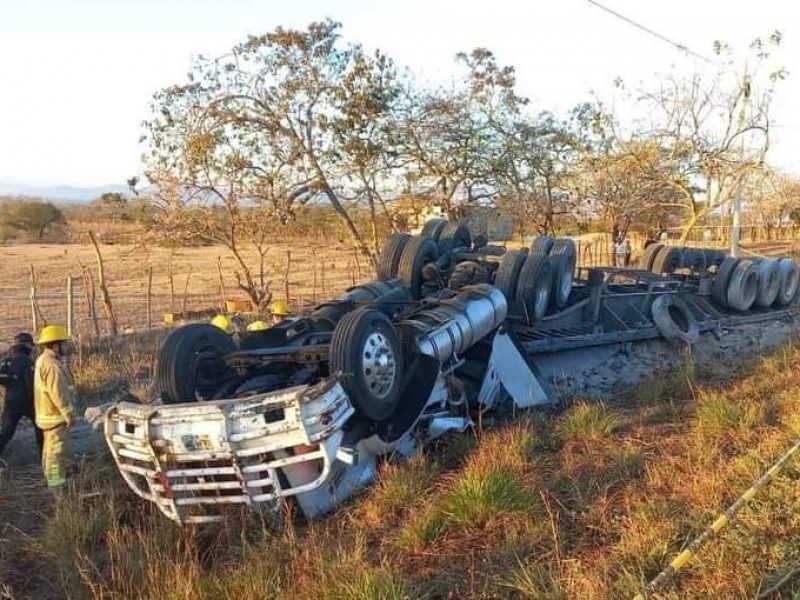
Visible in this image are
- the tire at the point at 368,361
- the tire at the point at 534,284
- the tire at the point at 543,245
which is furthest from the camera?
the tire at the point at 543,245

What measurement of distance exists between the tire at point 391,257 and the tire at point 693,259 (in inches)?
236

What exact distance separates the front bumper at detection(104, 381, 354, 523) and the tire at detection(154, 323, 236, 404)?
671 mm

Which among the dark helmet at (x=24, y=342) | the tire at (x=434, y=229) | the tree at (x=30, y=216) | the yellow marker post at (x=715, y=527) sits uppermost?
the tree at (x=30, y=216)

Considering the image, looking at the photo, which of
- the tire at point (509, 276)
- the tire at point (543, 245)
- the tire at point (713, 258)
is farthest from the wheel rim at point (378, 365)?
the tire at point (713, 258)

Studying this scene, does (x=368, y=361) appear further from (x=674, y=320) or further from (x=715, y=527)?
(x=674, y=320)

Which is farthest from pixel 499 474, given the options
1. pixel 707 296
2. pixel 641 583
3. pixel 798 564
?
pixel 707 296

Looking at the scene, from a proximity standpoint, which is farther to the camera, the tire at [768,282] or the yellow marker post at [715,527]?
the tire at [768,282]

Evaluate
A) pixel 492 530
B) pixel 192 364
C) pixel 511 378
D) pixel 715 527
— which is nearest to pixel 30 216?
pixel 511 378

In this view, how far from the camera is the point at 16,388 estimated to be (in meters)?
6.37

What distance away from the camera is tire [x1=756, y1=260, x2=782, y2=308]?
36.9ft

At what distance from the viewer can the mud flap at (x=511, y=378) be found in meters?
6.57

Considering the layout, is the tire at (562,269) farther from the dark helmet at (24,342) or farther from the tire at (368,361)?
the dark helmet at (24,342)

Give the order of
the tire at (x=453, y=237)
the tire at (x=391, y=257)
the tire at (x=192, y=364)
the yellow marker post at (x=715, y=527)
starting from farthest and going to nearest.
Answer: the tire at (x=453, y=237) < the tire at (x=391, y=257) < the tire at (x=192, y=364) < the yellow marker post at (x=715, y=527)

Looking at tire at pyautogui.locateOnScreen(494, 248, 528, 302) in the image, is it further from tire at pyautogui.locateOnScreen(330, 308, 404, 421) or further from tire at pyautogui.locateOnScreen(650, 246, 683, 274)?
tire at pyautogui.locateOnScreen(650, 246, 683, 274)
